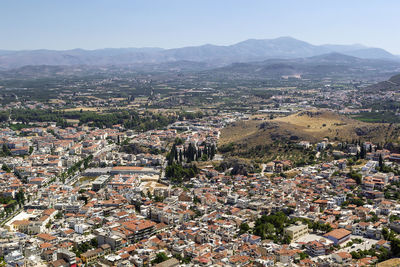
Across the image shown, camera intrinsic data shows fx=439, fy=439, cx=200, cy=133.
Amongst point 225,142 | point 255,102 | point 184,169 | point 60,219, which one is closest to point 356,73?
point 255,102

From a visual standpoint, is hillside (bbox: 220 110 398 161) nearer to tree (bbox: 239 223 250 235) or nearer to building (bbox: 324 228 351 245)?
tree (bbox: 239 223 250 235)

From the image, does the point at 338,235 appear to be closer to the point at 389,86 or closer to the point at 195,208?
the point at 195,208

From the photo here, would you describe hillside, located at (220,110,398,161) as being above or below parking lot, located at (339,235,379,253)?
above

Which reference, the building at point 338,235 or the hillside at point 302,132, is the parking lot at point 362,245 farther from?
the hillside at point 302,132

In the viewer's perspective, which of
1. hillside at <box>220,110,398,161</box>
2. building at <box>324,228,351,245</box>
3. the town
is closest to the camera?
the town

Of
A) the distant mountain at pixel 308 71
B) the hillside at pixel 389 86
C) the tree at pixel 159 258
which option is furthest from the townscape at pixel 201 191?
the distant mountain at pixel 308 71

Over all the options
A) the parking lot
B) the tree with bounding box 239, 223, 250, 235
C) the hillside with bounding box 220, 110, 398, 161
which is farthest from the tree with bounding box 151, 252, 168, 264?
the hillside with bounding box 220, 110, 398, 161

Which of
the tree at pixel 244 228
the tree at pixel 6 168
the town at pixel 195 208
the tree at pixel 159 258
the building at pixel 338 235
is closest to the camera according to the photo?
the tree at pixel 159 258

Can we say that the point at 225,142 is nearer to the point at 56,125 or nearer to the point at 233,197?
the point at 233,197
